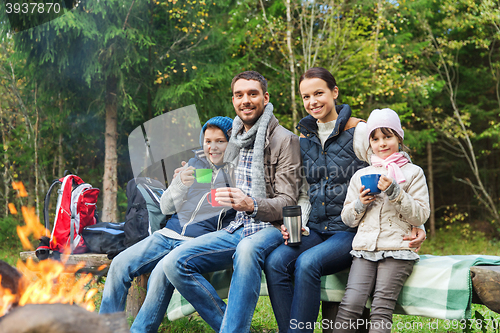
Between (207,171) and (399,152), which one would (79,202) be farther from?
(399,152)

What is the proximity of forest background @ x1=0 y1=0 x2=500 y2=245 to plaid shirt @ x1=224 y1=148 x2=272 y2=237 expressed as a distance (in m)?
4.97

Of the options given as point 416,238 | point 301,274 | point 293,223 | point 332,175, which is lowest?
point 301,274

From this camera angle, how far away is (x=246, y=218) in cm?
283

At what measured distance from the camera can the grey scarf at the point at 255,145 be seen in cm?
280

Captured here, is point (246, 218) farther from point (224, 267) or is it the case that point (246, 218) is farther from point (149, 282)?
point (149, 282)

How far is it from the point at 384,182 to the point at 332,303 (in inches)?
35.1

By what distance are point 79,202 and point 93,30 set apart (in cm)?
463

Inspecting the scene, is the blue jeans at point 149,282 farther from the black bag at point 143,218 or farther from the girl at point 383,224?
the girl at point 383,224

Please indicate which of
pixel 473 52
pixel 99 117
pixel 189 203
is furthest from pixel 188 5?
pixel 473 52

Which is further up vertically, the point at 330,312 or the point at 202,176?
the point at 202,176

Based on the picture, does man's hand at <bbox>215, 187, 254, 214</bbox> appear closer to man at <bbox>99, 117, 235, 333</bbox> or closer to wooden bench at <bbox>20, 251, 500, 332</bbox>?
man at <bbox>99, 117, 235, 333</bbox>

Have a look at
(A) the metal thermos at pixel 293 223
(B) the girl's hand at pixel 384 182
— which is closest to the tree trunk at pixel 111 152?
(A) the metal thermos at pixel 293 223

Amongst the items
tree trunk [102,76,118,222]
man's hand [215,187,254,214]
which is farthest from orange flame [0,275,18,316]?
tree trunk [102,76,118,222]

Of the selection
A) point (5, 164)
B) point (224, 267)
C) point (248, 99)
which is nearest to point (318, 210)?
point (224, 267)
